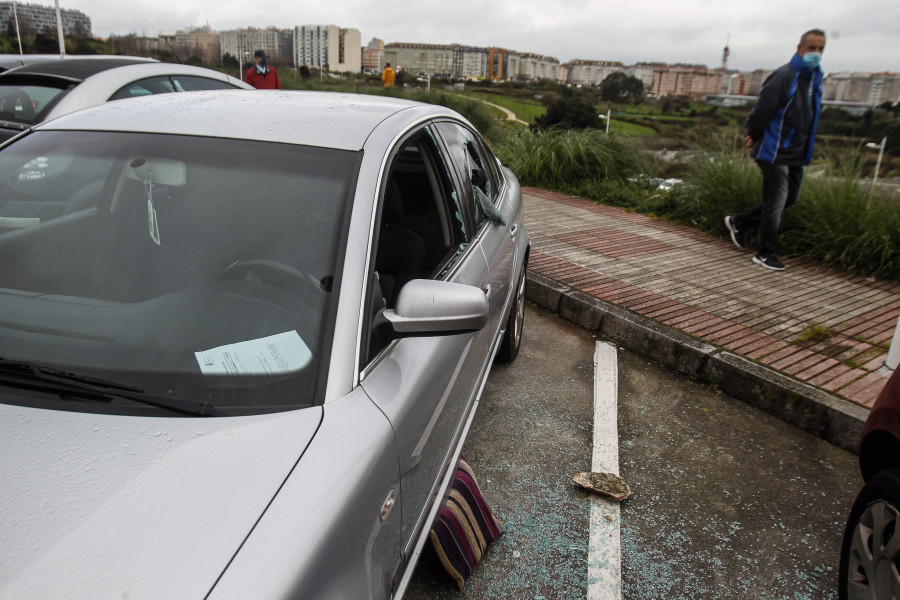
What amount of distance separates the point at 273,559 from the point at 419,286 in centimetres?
87

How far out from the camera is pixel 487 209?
3.39 m

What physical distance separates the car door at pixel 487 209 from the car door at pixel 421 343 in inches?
6.0

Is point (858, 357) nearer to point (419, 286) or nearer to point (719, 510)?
point (719, 510)

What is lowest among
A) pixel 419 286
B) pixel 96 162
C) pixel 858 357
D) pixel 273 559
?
pixel 858 357

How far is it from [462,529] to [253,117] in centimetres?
169

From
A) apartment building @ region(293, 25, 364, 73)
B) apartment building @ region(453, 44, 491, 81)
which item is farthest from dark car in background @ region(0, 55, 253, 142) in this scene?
apartment building @ region(453, 44, 491, 81)

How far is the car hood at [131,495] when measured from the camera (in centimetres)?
111

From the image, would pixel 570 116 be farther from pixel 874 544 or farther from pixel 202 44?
pixel 202 44

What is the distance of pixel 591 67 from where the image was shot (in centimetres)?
6438

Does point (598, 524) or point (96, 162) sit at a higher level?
point (96, 162)

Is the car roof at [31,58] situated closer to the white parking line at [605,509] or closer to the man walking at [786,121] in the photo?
the white parking line at [605,509]

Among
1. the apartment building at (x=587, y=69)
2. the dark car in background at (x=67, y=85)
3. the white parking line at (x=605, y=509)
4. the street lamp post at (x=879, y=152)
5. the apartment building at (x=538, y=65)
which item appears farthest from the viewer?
the apartment building at (x=538, y=65)

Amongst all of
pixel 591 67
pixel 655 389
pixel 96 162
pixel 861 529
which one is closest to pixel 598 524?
pixel 861 529

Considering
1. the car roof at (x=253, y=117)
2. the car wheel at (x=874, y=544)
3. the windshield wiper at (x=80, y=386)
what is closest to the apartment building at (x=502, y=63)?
the car roof at (x=253, y=117)
